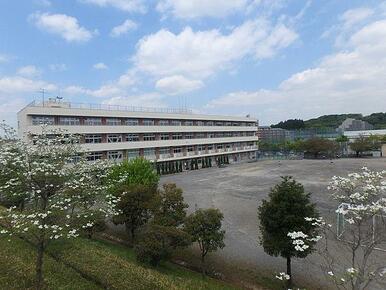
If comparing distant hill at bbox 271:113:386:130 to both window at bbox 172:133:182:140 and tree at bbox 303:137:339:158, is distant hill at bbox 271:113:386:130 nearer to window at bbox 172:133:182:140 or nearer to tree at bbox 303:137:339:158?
tree at bbox 303:137:339:158

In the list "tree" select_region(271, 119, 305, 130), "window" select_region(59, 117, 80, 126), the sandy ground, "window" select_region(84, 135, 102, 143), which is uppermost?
"tree" select_region(271, 119, 305, 130)

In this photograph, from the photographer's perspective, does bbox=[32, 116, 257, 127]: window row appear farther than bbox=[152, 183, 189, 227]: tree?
Yes

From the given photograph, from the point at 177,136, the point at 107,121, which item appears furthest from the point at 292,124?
the point at 107,121

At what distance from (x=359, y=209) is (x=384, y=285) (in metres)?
7.68

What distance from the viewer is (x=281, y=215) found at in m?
11.5

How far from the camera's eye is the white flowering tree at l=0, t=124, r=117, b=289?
8.02 meters

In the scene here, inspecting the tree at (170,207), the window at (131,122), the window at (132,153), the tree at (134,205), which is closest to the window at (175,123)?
the window at (131,122)

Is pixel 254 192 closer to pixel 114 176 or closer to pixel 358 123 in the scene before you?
pixel 114 176

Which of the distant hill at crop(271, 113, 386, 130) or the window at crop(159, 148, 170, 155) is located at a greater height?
the distant hill at crop(271, 113, 386, 130)

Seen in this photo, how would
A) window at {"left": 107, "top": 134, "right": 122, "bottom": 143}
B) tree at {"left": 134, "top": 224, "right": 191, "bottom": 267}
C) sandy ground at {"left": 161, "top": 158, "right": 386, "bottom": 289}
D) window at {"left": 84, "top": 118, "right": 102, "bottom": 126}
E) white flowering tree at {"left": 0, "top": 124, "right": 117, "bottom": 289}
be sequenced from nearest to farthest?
white flowering tree at {"left": 0, "top": 124, "right": 117, "bottom": 289} < tree at {"left": 134, "top": 224, "right": 191, "bottom": 267} < sandy ground at {"left": 161, "top": 158, "right": 386, "bottom": 289} < window at {"left": 84, "top": 118, "right": 102, "bottom": 126} < window at {"left": 107, "top": 134, "right": 122, "bottom": 143}

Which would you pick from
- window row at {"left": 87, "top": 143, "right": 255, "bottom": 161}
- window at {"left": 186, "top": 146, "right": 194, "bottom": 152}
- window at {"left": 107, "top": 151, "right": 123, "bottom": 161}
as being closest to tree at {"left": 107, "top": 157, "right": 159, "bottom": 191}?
window row at {"left": 87, "top": 143, "right": 255, "bottom": 161}

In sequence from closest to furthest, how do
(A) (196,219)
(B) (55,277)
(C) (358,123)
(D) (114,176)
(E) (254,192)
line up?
(B) (55,277) < (A) (196,219) < (D) (114,176) < (E) (254,192) < (C) (358,123)

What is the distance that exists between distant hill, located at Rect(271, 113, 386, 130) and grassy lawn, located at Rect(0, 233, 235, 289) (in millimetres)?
117714

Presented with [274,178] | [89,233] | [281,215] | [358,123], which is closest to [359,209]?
[281,215]
